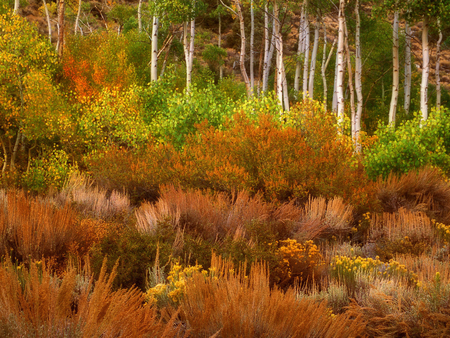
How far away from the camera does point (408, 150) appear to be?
11188 millimetres

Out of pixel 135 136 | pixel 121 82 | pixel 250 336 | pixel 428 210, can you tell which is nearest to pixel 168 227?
pixel 250 336

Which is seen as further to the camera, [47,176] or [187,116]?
[47,176]

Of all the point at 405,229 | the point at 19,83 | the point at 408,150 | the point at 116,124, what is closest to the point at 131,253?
the point at 405,229

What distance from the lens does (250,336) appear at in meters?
2.58

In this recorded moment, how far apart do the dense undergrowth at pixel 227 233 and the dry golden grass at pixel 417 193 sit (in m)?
0.05

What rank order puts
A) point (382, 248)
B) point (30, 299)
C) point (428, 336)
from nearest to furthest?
1. point (30, 299)
2. point (428, 336)
3. point (382, 248)

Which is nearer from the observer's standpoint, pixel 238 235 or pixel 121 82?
pixel 238 235

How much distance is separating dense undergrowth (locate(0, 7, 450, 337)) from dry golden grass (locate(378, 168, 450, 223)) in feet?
0.15

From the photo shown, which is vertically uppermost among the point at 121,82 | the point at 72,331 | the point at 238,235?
the point at 121,82

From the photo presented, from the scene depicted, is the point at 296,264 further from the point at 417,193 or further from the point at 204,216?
the point at 417,193

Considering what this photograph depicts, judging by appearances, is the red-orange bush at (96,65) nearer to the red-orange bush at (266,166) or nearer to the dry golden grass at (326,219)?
the red-orange bush at (266,166)

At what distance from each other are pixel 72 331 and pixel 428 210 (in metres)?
9.07

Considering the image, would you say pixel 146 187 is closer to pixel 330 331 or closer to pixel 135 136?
pixel 135 136

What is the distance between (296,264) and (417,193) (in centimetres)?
571
